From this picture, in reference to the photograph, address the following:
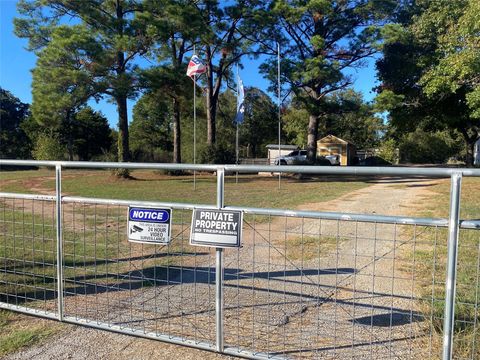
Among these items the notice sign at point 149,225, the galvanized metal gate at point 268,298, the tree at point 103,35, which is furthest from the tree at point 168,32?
the notice sign at point 149,225

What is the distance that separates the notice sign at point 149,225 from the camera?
3523 mm

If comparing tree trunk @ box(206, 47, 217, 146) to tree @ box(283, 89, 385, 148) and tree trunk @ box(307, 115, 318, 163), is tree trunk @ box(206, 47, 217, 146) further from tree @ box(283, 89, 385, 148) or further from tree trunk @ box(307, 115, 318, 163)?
tree @ box(283, 89, 385, 148)

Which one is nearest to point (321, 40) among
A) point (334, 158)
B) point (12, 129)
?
point (334, 158)

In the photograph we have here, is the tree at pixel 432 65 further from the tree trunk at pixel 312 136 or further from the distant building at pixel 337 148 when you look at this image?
the distant building at pixel 337 148

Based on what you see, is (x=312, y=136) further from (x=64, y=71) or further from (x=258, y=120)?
(x=258, y=120)

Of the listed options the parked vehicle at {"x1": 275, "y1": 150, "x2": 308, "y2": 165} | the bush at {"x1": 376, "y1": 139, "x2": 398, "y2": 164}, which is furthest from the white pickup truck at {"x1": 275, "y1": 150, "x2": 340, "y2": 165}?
the bush at {"x1": 376, "y1": 139, "x2": 398, "y2": 164}

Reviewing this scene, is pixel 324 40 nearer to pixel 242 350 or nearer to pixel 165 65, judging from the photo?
pixel 165 65

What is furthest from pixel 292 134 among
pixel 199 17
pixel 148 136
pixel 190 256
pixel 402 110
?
pixel 190 256

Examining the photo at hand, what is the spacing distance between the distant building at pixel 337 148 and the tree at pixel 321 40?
27.7 m

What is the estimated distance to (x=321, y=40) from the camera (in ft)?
80.0

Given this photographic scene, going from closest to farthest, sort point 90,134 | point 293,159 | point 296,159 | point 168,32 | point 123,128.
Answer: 1. point 168,32
2. point 123,128
3. point 296,159
4. point 293,159
5. point 90,134

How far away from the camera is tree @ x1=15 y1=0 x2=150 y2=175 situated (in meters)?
21.0

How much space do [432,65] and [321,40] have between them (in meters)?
6.41

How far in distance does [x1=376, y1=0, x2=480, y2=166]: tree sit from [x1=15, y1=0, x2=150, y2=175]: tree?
14113mm
